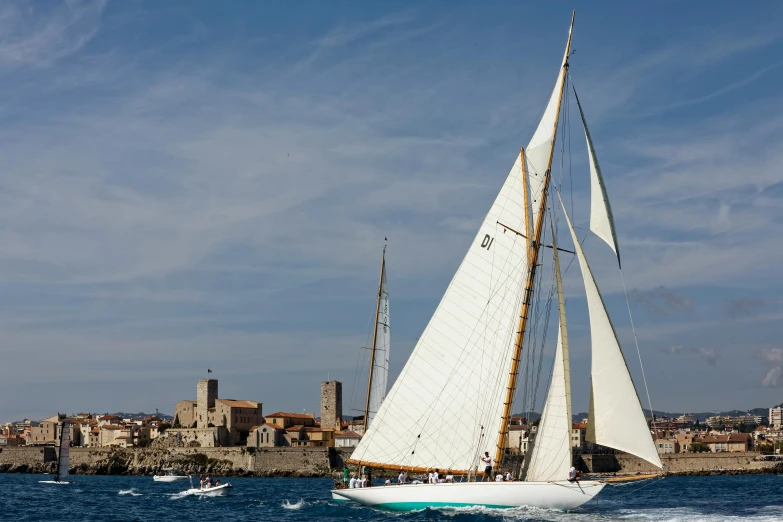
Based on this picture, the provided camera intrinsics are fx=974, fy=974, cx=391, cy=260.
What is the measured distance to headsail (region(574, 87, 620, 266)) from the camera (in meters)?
36.1

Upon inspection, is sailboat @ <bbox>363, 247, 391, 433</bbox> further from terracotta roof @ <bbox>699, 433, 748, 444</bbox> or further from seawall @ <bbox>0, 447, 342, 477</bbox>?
terracotta roof @ <bbox>699, 433, 748, 444</bbox>

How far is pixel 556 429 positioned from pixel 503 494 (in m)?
3.11

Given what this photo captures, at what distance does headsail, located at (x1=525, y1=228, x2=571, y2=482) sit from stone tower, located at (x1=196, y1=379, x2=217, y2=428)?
132m

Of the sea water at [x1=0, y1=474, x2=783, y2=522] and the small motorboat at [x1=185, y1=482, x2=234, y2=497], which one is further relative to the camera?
the small motorboat at [x1=185, y1=482, x2=234, y2=497]

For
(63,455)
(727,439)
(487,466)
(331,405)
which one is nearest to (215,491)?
(63,455)

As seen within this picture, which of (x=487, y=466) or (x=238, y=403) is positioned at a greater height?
(x=238, y=403)

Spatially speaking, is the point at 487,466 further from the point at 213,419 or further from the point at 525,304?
the point at 213,419

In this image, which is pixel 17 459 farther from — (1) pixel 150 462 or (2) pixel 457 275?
(2) pixel 457 275

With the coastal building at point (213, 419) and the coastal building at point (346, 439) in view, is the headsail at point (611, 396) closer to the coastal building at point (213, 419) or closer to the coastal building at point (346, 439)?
A: the coastal building at point (346, 439)

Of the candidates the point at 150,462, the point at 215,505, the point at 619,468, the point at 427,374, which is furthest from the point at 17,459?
the point at 427,374

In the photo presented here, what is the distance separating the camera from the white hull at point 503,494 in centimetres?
3559

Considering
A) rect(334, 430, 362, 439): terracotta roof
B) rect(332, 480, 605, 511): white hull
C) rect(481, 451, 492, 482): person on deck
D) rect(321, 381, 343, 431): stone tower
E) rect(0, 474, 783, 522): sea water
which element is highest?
rect(321, 381, 343, 431): stone tower

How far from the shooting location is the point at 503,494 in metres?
36.0

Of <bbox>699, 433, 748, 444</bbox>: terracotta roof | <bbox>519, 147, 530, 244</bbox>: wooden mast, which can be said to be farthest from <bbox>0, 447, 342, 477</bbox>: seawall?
<bbox>519, 147, 530, 244</bbox>: wooden mast
